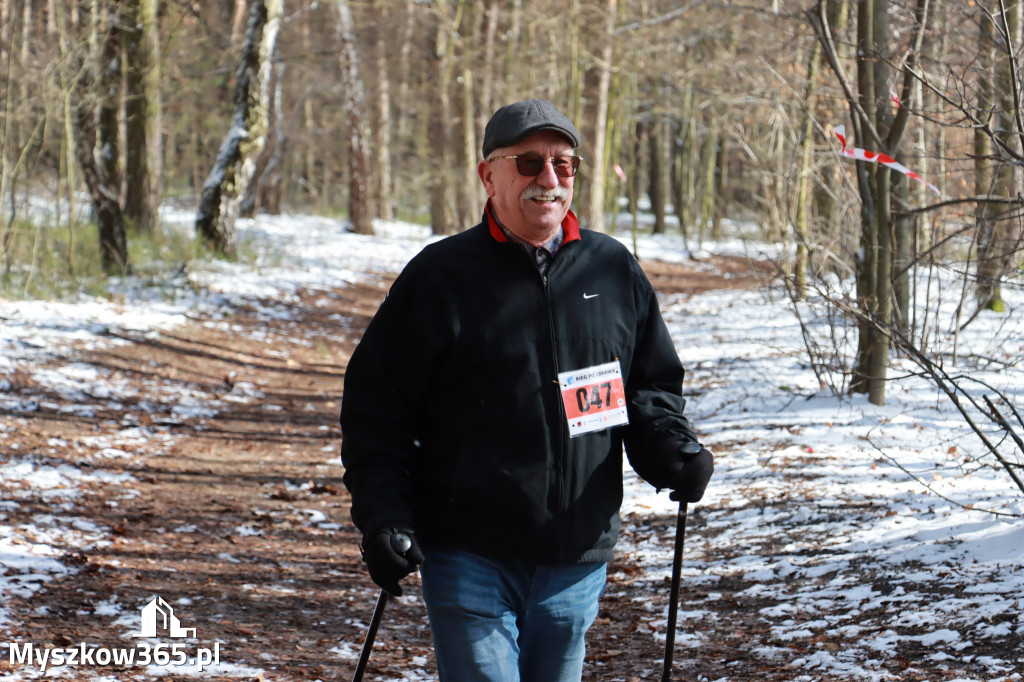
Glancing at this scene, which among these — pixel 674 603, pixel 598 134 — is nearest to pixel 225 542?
pixel 674 603

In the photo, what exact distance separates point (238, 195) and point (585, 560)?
13948mm

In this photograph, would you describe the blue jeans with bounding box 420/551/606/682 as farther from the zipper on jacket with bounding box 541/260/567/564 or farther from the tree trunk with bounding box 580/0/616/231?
the tree trunk with bounding box 580/0/616/231

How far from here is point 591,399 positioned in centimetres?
256

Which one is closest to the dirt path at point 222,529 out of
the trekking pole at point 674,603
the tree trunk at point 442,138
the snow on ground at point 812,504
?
the snow on ground at point 812,504

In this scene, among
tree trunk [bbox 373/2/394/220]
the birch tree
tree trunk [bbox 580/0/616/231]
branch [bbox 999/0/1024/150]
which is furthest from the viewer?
tree trunk [bbox 373/2/394/220]

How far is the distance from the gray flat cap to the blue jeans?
3.54 feet

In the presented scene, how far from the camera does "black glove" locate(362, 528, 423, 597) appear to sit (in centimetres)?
236

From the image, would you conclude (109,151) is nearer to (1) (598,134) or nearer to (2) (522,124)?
(2) (522,124)

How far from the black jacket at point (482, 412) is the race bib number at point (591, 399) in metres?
0.02

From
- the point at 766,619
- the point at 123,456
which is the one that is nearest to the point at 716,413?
the point at 766,619

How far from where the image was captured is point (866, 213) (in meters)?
8.11

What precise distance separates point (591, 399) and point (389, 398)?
518 millimetres

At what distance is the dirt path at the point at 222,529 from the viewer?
4.59m

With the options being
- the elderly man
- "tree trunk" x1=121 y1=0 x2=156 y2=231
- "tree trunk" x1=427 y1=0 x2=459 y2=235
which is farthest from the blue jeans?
"tree trunk" x1=427 y1=0 x2=459 y2=235
